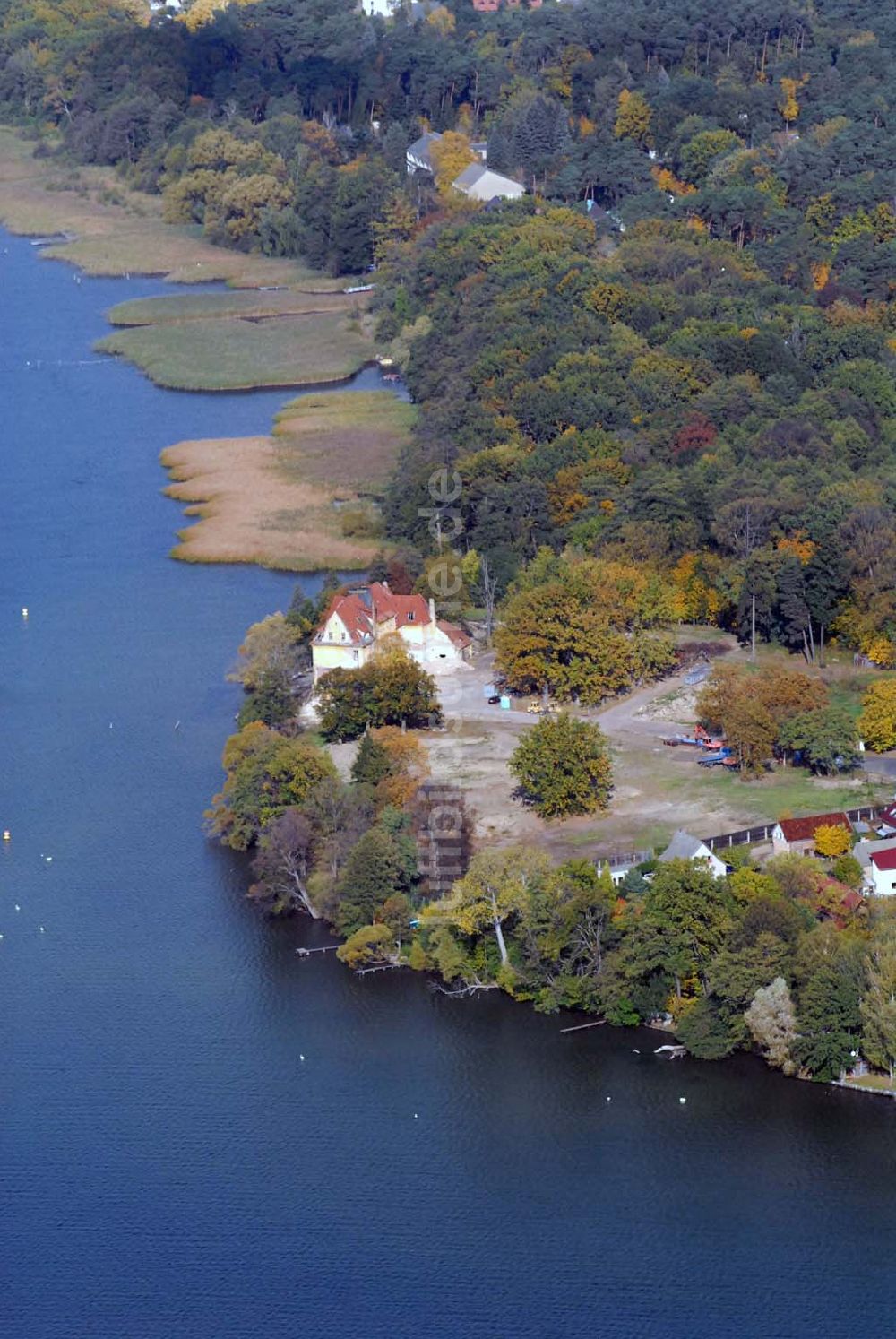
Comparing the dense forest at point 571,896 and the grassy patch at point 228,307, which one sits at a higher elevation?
the dense forest at point 571,896

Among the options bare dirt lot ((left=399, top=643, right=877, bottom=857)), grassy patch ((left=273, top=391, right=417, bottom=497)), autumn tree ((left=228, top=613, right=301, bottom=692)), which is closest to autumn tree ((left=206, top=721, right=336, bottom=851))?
bare dirt lot ((left=399, top=643, right=877, bottom=857))

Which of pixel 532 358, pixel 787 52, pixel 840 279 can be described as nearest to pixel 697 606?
pixel 532 358

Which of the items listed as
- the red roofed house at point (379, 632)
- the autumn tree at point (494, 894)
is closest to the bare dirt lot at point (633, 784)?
the red roofed house at point (379, 632)

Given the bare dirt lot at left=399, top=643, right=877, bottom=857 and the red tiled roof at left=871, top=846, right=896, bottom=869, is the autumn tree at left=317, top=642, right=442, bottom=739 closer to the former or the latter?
the bare dirt lot at left=399, top=643, right=877, bottom=857

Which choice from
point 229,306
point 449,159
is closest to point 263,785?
point 229,306

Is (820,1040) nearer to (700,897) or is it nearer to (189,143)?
(700,897)

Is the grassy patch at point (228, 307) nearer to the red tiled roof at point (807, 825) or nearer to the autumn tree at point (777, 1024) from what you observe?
the red tiled roof at point (807, 825)

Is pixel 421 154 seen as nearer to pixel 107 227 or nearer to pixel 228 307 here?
pixel 107 227
